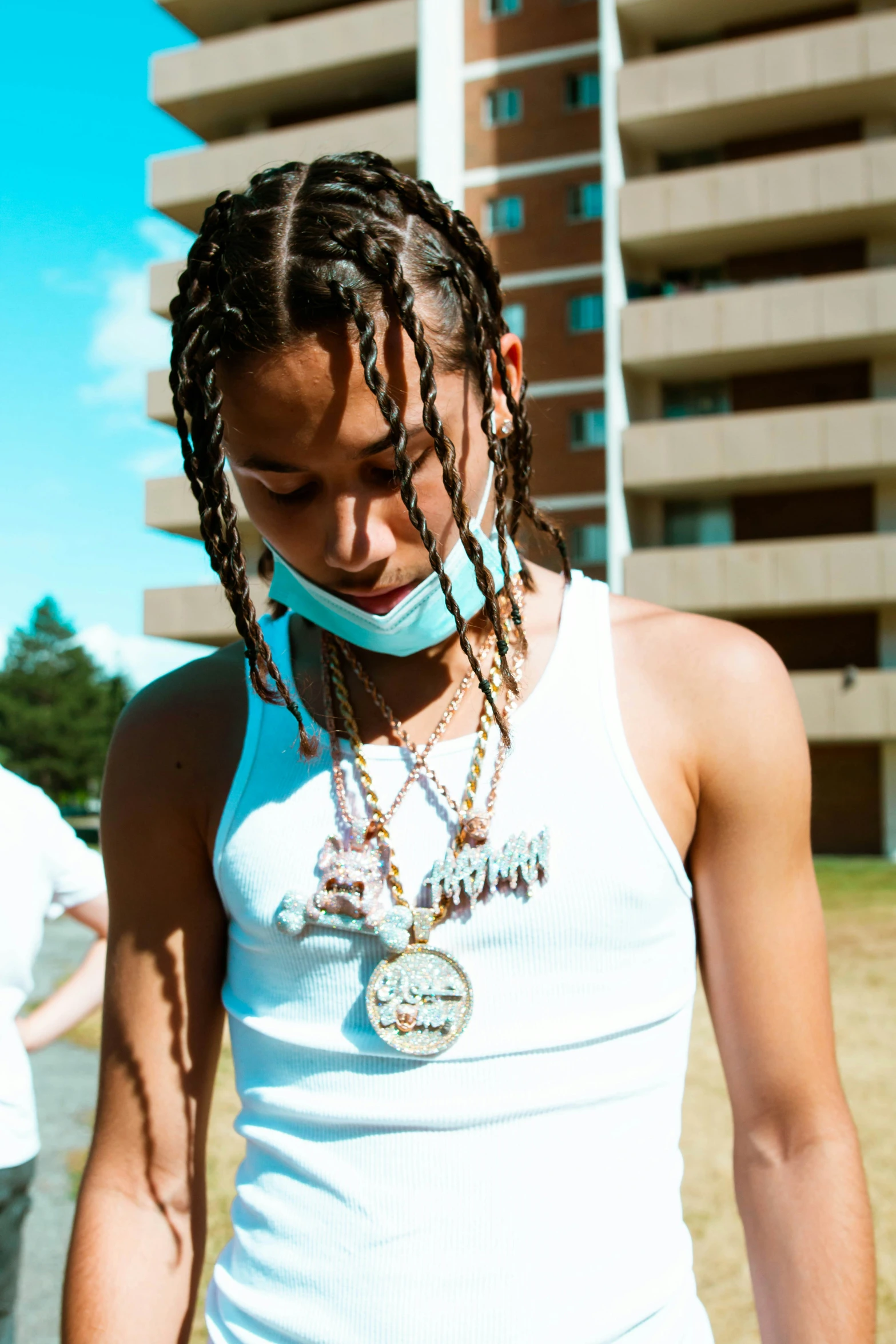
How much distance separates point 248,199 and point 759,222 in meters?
21.6

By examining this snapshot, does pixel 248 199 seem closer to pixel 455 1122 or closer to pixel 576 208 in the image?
pixel 455 1122

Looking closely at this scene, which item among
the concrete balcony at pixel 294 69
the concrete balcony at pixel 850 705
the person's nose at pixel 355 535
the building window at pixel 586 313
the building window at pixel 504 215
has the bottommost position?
the concrete balcony at pixel 850 705

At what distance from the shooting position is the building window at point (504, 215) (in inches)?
897

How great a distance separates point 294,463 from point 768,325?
21122 mm

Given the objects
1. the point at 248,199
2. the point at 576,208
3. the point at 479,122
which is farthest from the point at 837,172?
the point at 248,199

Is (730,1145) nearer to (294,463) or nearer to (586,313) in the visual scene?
(294,463)

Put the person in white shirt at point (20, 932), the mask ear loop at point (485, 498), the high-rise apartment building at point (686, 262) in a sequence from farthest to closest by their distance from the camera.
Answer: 1. the high-rise apartment building at point (686, 262)
2. the person in white shirt at point (20, 932)
3. the mask ear loop at point (485, 498)

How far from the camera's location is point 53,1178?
4.71m

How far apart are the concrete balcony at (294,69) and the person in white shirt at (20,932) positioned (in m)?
23.6

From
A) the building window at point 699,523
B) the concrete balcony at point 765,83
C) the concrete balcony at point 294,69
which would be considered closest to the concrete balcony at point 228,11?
the concrete balcony at point 294,69

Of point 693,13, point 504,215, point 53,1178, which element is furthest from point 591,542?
point 53,1178

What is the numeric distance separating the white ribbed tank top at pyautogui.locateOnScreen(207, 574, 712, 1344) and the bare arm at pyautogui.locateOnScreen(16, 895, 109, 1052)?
1.46m

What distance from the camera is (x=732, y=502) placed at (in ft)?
73.0

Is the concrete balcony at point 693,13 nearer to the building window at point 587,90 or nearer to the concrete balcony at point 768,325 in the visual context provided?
the building window at point 587,90
